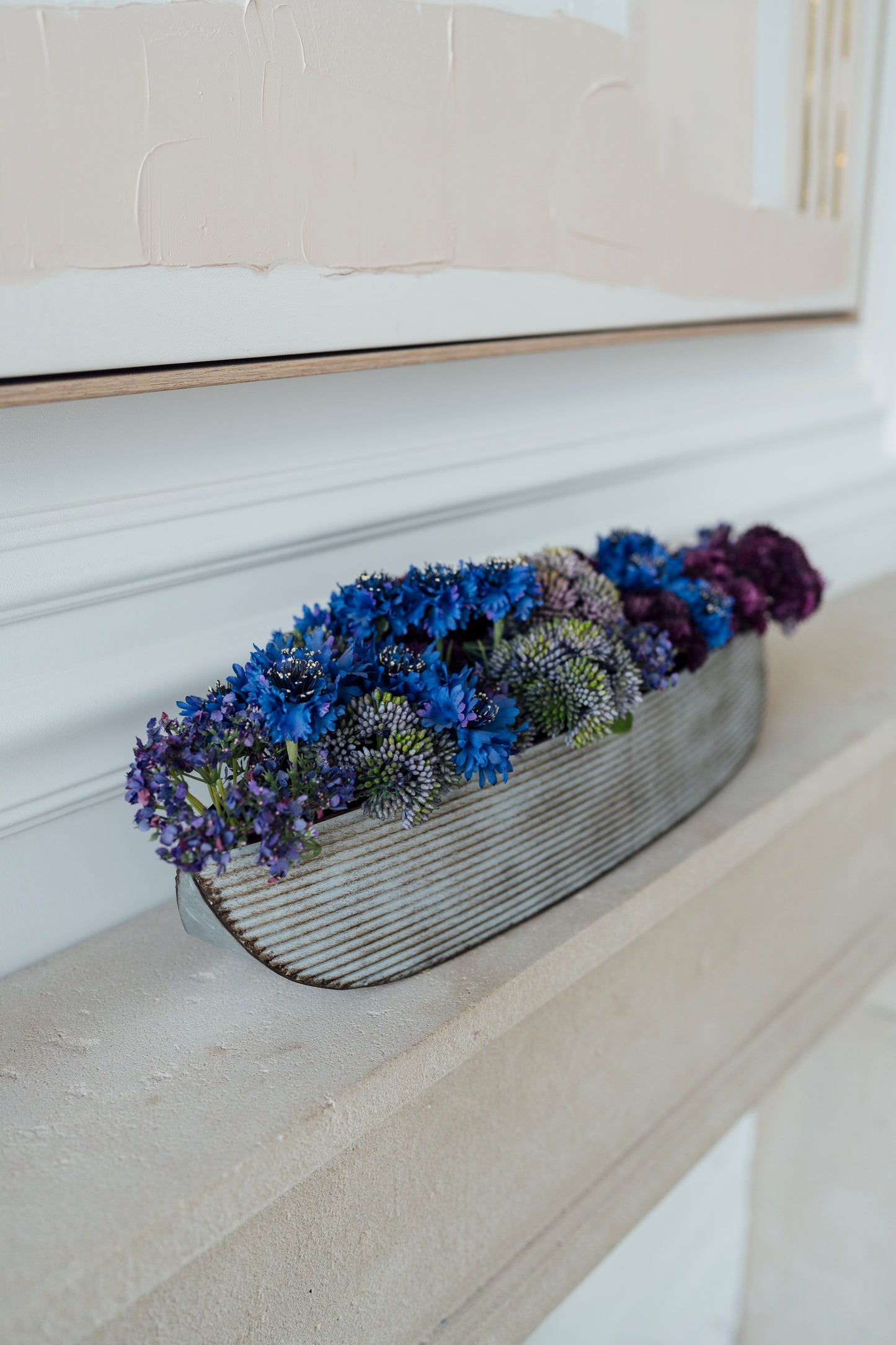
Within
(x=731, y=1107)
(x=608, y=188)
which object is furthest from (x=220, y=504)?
(x=731, y=1107)

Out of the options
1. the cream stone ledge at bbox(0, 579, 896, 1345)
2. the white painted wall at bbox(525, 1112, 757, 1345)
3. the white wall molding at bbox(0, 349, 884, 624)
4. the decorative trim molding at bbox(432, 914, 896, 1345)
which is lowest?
the white painted wall at bbox(525, 1112, 757, 1345)

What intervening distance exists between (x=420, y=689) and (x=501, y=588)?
0.26ft

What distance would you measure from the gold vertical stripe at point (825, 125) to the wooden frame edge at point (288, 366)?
22 cm

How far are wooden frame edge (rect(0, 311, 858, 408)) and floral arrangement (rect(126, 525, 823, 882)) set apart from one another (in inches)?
4.4

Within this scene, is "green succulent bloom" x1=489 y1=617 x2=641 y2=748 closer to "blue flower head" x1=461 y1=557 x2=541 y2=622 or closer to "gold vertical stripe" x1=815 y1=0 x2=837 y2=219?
"blue flower head" x1=461 y1=557 x2=541 y2=622

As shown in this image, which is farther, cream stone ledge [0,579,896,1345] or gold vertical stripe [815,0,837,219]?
gold vertical stripe [815,0,837,219]

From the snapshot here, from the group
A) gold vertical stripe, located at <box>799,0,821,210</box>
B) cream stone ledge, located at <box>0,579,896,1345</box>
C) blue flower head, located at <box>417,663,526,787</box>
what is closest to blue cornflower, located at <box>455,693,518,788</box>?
blue flower head, located at <box>417,663,526,787</box>

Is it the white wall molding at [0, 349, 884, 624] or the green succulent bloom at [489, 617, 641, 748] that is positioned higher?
the white wall molding at [0, 349, 884, 624]

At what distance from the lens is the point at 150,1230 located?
0.32 metres

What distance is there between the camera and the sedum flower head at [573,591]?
51cm

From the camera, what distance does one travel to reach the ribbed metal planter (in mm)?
384

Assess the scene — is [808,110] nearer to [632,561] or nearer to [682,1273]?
[632,561]

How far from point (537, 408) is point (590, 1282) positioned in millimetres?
781

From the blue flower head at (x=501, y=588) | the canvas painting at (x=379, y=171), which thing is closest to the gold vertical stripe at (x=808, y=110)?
→ the canvas painting at (x=379, y=171)
